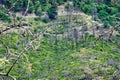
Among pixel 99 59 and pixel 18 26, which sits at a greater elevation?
pixel 18 26

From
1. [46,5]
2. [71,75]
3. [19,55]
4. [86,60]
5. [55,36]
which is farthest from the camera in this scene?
[46,5]

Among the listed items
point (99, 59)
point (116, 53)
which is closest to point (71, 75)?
point (99, 59)

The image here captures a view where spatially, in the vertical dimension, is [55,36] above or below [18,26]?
below

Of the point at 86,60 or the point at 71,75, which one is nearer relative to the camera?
the point at 71,75

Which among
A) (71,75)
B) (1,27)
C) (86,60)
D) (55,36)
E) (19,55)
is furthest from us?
(55,36)

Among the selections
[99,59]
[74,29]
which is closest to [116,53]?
[99,59]

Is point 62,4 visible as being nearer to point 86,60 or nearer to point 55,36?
point 55,36

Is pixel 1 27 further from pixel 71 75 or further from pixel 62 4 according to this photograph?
pixel 62 4

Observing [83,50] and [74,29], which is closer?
[83,50]

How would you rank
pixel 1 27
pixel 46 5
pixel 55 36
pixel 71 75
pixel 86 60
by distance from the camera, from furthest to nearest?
pixel 46 5 < pixel 55 36 < pixel 86 60 < pixel 71 75 < pixel 1 27
